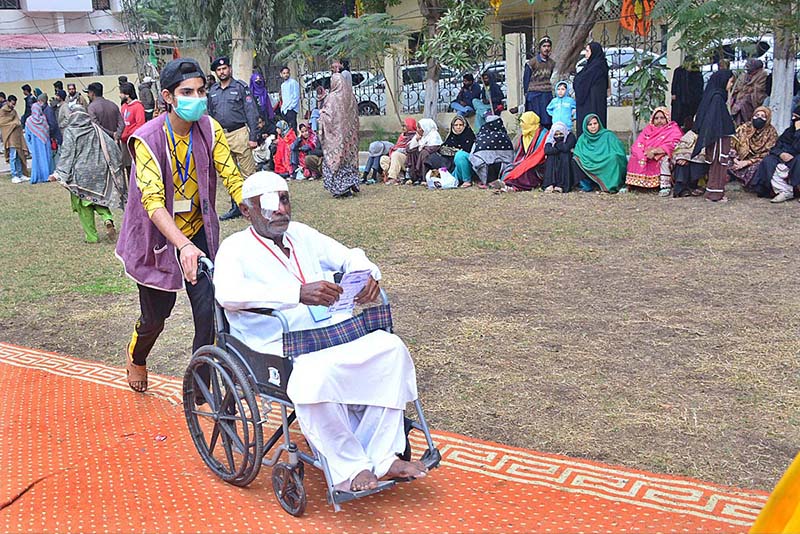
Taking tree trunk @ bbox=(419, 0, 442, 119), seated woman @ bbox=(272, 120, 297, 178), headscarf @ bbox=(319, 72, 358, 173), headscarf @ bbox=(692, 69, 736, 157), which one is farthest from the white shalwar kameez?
tree trunk @ bbox=(419, 0, 442, 119)

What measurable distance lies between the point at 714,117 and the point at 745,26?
1.12m

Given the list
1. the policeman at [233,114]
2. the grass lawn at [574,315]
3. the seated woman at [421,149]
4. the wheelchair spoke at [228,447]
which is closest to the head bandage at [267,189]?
the wheelchair spoke at [228,447]

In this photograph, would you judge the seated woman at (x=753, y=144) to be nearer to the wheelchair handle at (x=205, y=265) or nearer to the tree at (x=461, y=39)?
the tree at (x=461, y=39)

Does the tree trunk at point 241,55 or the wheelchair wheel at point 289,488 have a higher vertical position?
the tree trunk at point 241,55

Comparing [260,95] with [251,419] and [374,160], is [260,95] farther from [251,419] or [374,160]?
[251,419]

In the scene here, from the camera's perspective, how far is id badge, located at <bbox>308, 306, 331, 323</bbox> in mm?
3584

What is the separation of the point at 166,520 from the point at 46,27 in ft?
101

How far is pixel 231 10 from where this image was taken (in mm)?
19422

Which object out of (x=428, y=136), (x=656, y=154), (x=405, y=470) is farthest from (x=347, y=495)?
(x=428, y=136)

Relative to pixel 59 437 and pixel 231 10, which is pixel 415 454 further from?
pixel 231 10

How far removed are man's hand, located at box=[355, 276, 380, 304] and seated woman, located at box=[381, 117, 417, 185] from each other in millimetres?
9592

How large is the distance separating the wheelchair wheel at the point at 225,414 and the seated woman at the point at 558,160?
7.85 m

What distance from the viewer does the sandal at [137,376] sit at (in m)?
4.73

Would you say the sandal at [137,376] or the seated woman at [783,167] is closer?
the sandal at [137,376]
